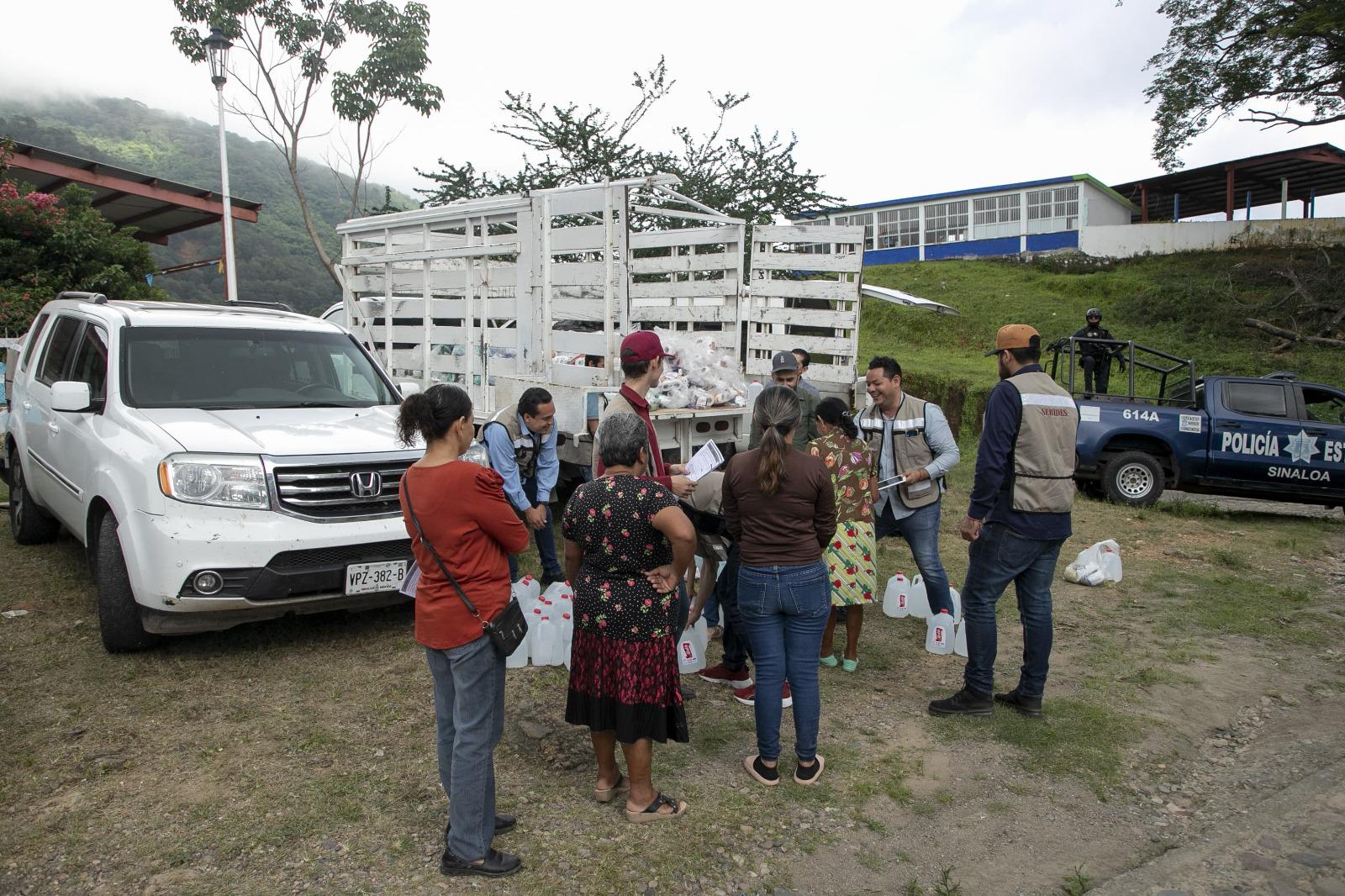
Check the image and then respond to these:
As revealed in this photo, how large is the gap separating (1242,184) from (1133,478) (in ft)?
85.9

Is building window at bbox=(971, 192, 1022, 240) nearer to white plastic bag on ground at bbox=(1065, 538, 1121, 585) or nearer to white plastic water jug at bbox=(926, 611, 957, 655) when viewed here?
white plastic bag on ground at bbox=(1065, 538, 1121, 585)

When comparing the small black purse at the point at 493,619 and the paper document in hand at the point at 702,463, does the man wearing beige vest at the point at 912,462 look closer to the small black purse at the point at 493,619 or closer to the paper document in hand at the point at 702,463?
the paper document in hand at the point at 702,463

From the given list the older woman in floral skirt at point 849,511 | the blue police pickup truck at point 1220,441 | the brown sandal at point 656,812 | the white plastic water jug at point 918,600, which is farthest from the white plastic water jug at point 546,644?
the blue police pickup truck at point 1220,441

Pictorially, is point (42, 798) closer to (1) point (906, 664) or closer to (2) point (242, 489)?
(2) point (242, 489)

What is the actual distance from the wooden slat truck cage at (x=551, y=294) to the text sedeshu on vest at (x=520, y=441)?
1012 millimetres

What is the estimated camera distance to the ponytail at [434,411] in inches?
114

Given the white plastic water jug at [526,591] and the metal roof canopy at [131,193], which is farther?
the metal roof canopy at [131,193]

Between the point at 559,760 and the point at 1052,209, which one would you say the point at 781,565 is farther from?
the point at 1052,209

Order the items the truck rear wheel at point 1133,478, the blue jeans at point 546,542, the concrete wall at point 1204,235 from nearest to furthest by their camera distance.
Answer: the blue jeans at point 546,542 < the truck rear wheel at point 1133,478 < the concrete wall at point 1204,235

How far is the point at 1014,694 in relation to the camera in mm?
4539

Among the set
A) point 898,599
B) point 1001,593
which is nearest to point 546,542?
point 898,599

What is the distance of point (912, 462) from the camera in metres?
5.14

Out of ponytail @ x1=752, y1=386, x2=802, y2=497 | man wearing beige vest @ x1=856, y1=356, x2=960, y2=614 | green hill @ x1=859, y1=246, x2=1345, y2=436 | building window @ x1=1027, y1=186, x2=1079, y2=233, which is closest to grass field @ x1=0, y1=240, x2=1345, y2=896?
man wearing beige vest @ x1=856, y1=356, x2=960, y2=614

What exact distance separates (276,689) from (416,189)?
499 inches
